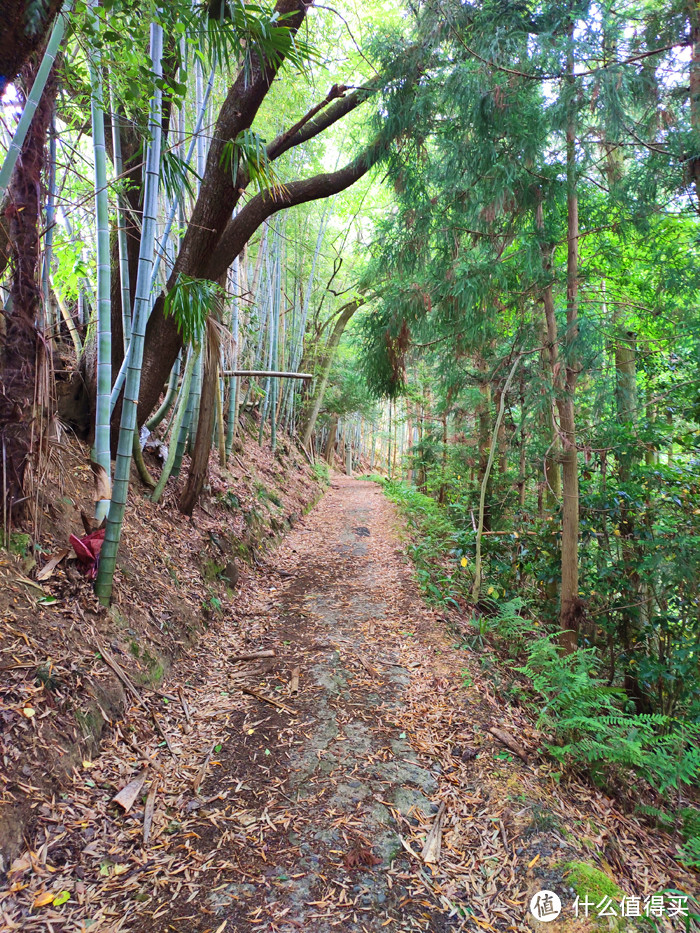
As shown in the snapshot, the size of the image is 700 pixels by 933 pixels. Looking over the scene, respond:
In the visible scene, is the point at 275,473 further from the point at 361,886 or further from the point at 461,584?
the point at 361,886

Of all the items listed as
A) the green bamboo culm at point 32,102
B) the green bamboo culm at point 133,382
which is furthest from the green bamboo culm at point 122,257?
the green bamboo culm at point 32,102

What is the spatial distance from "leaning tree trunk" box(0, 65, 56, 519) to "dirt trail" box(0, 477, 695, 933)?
150 cm

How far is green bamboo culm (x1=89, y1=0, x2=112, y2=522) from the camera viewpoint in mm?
2598

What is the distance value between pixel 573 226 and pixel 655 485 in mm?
2397

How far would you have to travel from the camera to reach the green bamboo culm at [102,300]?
102 inches

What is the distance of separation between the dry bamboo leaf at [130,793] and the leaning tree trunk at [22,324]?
4.85 ft

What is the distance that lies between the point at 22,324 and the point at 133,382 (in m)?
0.60

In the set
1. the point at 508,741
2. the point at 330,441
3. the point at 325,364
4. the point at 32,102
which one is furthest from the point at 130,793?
the point at 330,441

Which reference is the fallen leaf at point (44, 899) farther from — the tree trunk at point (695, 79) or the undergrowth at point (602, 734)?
the tree trunk at point (695, 79)

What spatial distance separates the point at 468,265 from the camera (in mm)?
4023

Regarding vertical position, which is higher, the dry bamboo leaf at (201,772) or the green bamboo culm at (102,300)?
the green bamboo culm at (102,300)

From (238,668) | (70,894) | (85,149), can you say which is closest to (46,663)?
(70,894)

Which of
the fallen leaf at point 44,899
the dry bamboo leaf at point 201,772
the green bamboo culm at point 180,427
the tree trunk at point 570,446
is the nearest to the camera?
the fallen leaf at point 44,899

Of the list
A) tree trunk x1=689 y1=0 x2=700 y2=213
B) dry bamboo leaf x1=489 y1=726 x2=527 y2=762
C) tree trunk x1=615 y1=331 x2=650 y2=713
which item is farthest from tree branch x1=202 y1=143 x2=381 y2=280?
dry bamboo leaf x1=489 y1=726 x2=527 y2=762
